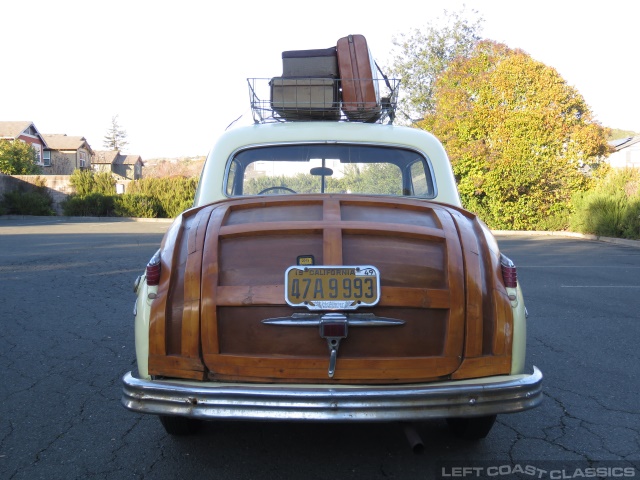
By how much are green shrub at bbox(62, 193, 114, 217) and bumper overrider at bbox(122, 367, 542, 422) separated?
→ 29.3 metres

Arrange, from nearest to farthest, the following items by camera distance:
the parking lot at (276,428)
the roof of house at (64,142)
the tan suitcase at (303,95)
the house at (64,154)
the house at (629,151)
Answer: the parking lot at (276,428)
the tan suitcase at (303,95)
the house at (629,151)
the house at (64,154)
the roof of house at (64,142)

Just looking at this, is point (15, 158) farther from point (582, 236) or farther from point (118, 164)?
point (118, 164)

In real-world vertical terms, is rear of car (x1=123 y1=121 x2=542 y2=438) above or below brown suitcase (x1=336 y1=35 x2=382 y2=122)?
below

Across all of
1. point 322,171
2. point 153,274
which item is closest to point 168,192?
point 322,171

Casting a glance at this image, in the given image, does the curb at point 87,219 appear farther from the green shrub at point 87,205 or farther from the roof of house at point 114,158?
the roof of house at point 114,158

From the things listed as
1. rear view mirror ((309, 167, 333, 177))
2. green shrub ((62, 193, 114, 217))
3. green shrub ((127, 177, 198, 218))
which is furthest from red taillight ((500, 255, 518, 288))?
green shrub ((62, 193, 114, 217))

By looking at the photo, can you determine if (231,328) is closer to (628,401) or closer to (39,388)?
(39,388)

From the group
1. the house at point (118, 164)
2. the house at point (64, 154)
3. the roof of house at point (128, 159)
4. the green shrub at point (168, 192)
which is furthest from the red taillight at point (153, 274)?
the roof of house at point (128, 159)

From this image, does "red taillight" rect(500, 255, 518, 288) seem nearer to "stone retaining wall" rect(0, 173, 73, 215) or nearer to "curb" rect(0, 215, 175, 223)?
"curb" rect(0, 215, 175, 223)

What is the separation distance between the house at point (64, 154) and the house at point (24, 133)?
11.6 feet

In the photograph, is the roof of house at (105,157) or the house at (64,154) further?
the roof of house at (105,157)

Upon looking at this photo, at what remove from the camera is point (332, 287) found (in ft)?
8.38

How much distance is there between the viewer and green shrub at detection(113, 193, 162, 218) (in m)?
29.6

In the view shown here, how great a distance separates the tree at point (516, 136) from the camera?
829 inches
